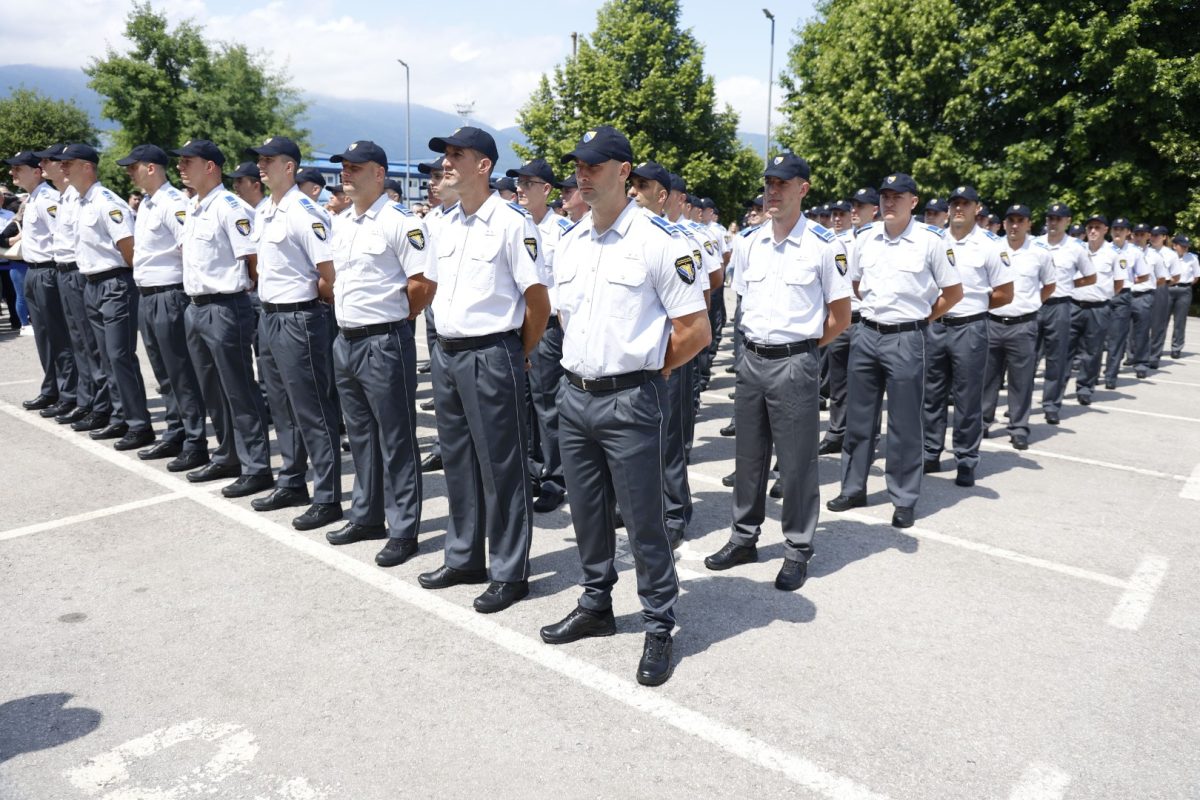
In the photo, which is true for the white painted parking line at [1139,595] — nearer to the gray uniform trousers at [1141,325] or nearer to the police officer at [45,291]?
the police officer at [45,291]

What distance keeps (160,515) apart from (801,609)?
402 cm

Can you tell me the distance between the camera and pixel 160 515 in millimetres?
5363

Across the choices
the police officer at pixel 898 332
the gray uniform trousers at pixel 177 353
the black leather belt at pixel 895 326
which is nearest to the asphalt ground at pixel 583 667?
the police officer at pixel 898 332

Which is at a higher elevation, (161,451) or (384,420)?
(384,420)

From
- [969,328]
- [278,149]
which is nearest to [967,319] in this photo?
[969,328]

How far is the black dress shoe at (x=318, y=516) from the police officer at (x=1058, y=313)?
24.3 feet

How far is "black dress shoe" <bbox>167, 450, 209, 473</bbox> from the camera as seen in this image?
633cm

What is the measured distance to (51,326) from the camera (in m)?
7.84

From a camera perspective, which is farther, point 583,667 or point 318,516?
point 318,516

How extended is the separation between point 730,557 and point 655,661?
1364 mm

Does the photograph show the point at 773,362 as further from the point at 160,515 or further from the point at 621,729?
the point at 160,515

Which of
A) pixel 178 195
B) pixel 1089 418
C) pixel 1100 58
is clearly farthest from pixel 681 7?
pixel 178 195

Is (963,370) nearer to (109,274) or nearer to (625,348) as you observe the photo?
(625,348)

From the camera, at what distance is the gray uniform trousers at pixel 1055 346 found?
895 cm
